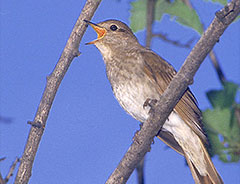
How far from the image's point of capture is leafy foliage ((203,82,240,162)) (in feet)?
9.39

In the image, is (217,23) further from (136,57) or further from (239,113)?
(136,57)

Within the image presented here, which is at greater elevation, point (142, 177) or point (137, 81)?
point (137, 81)

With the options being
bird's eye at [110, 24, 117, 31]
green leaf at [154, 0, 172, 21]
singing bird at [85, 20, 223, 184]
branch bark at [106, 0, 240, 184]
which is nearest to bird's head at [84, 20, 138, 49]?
bird's eye at [110, 24, 117, 31]

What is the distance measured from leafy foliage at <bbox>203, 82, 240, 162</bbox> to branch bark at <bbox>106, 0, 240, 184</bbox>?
0.27m

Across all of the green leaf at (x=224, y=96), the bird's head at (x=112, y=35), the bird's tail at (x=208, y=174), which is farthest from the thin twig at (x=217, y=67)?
the bird's head at (x=112, y=35)

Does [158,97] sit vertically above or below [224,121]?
above

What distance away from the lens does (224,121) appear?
2.86 meters

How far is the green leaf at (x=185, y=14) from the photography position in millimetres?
3355

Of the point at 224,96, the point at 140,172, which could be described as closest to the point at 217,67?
the point at 224,96

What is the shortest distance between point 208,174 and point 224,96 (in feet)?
5.24

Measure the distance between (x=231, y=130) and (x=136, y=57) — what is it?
5.86 feet

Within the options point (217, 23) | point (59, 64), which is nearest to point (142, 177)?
point (59, 64)

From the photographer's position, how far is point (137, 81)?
410 centimetres

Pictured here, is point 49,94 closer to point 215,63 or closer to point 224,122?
point 224,122
